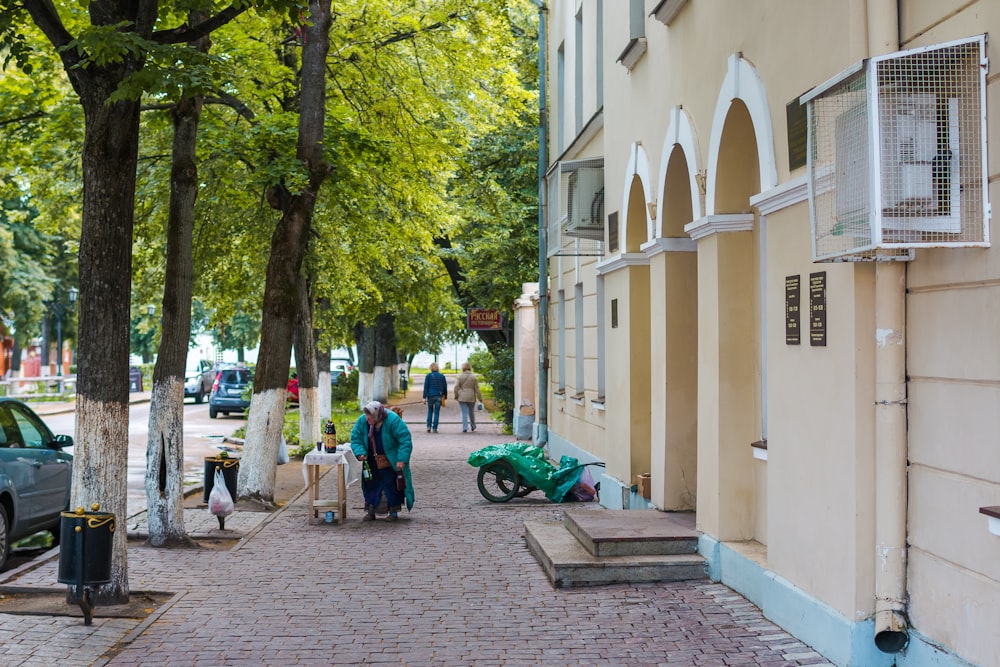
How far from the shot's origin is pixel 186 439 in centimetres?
2834

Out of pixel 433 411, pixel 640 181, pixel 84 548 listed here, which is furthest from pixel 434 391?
pixel 84 548

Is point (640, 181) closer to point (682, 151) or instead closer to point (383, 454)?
point (682, 151)

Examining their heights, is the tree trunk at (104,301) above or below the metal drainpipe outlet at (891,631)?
above

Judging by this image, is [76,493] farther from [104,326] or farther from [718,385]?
[718,385]

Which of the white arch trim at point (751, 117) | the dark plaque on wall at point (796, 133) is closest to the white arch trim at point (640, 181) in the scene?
the white arch trim at point (751, 117)

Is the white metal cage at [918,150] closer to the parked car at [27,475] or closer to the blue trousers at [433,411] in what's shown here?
the parked car at [27,475]

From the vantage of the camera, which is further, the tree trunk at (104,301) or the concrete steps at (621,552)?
the concrete steps at (621,552)

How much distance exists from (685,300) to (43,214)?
1279 cm

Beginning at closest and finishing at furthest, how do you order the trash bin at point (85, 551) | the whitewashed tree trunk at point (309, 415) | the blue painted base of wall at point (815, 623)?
the blue painted base of wall at point (815, 623) → the trash bin at point (85, 551) → the whitewashed tree trunk at point (309, 415)

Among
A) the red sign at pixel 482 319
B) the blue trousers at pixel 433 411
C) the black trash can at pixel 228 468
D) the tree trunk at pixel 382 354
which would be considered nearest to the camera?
the black trash can at pixel 228 468

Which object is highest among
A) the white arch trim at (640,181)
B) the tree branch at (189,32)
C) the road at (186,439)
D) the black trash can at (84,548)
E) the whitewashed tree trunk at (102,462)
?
the tree branch at (189,32)

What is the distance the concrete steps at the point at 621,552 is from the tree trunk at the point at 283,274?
5.33m

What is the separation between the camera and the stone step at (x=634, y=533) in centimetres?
933

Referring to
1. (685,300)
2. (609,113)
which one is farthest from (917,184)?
(609,113)
